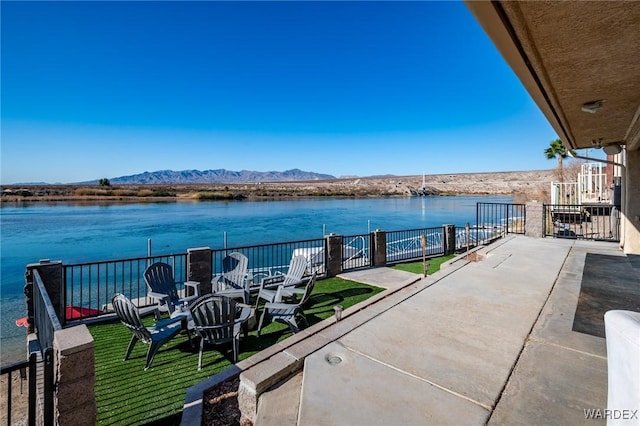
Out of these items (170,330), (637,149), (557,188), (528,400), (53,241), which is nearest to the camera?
(528,400)

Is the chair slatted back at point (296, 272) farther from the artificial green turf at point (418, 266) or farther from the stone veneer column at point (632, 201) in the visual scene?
the stone veneer column at point (632, 201)

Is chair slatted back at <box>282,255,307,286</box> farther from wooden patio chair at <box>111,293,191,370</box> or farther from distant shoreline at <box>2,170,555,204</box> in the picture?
distant shoreline at <box>2,170,555,204</box>

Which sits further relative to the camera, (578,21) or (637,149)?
(637,149)

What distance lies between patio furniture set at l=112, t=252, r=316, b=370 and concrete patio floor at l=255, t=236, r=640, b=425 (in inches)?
56.7

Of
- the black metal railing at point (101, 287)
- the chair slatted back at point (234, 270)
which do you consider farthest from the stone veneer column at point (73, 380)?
the chair slatted back at point (234, 270)

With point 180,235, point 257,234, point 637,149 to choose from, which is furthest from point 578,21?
point 180,235

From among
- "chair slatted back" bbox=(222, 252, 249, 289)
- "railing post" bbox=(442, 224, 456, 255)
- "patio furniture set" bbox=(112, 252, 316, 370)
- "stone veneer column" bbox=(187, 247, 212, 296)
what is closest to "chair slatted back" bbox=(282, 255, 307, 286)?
"patio furniture set" bbox=(112, 252, 316, 370)

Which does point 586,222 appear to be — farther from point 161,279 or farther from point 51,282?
point 51,282

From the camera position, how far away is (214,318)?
394 cm

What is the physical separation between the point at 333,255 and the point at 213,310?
15.7 feet

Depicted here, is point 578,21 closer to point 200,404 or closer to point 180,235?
point 200,404

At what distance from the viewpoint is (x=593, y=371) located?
8.21ft

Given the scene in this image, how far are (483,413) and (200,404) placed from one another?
6.89 ft

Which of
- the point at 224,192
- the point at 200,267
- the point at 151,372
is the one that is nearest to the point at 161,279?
the point at 200,267
